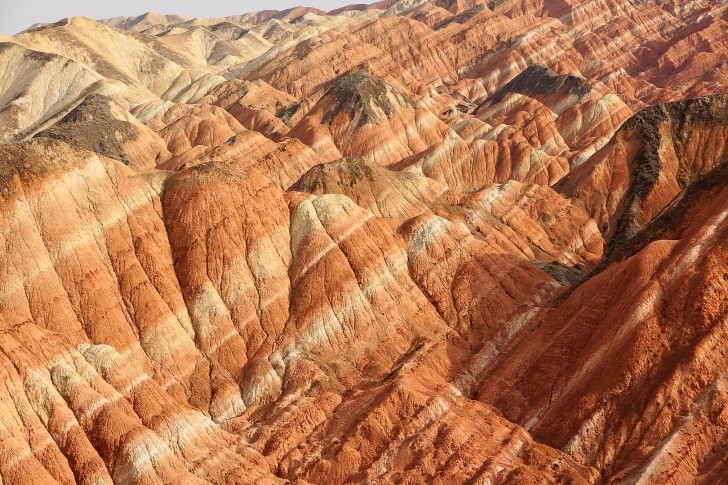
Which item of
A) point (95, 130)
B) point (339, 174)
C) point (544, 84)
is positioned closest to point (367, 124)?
point (544, 84)

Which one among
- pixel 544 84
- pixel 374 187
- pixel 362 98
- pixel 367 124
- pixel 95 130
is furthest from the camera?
pixel 544 84

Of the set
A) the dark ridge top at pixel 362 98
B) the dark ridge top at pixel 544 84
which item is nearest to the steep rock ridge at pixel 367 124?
the dark ridge top at pixel 362 98

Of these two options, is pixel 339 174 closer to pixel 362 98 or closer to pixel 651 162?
pixel 651 162

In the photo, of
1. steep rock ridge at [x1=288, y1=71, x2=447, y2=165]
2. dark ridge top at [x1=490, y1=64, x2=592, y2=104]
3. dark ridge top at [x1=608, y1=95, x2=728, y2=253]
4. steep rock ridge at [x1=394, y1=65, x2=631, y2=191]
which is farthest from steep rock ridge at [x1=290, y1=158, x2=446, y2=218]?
dark ridge top at [x1=490, y1=64, x2=592, y2=104]

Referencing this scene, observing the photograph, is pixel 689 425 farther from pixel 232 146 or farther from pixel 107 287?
pixel 232 146

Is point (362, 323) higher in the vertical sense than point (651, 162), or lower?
higher

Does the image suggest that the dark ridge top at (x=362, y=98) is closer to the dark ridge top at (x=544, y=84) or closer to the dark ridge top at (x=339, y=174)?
the dark ridge top at (x=544, y=84)
